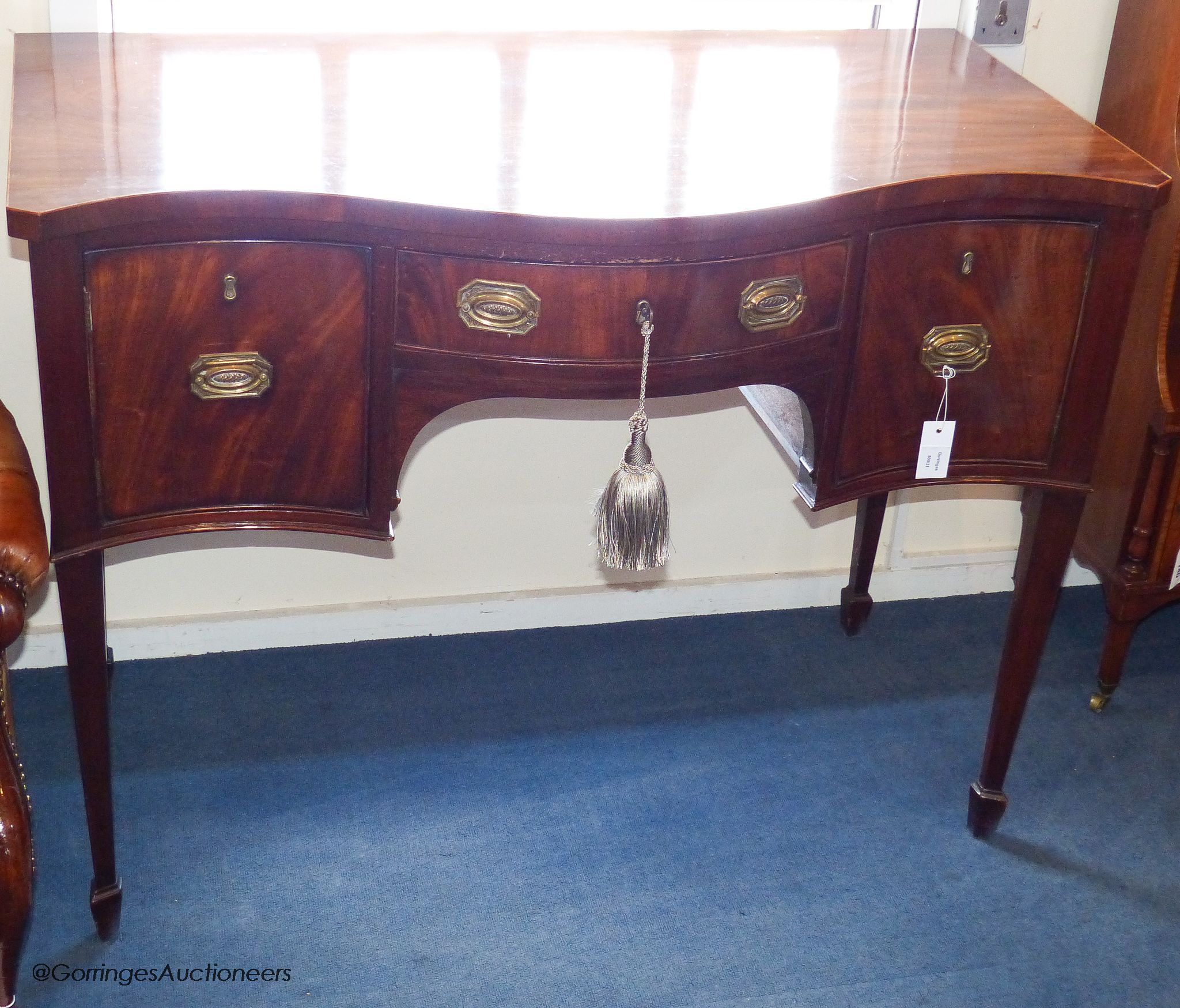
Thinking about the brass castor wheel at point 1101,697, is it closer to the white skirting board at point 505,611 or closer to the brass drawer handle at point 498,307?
the white skirting board at point 505,611

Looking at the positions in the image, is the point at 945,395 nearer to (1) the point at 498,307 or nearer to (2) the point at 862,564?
(1) the point at 498,307

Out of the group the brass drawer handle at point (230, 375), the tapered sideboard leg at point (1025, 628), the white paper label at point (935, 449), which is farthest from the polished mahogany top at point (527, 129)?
the tapered sideboard leg at point (1025, 628)

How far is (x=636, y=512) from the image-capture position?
1412 millimetres

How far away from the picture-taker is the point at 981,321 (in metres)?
1.43

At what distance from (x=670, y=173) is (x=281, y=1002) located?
0.98 meters

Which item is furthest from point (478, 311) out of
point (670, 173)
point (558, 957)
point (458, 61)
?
point (558, 957)

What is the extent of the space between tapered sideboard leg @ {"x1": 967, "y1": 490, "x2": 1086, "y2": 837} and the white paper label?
0.15 m

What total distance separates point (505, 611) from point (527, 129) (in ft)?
2.97

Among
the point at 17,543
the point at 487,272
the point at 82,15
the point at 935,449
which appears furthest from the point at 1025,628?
the point at 82,15

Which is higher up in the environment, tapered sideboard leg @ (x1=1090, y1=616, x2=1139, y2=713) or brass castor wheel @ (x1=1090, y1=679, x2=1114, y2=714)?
tapered sideboard leg @ (x1=1090, y1=616, x2=1139, y2=713)

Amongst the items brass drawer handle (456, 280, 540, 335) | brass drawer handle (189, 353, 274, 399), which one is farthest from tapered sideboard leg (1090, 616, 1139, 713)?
brass drawer handle (189, 353, 274, 399)

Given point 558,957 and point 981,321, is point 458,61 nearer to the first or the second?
point 981,321

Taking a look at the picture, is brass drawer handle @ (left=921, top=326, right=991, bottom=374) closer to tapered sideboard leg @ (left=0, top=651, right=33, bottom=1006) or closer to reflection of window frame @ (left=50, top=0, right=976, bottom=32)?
tapered sideboard leg @ (left=0, top=651, right=33, bottom=1006)

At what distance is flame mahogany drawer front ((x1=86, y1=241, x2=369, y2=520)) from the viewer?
1.25 metres
